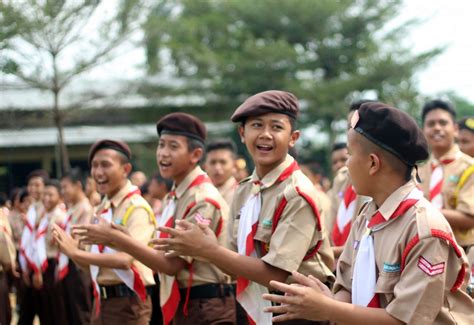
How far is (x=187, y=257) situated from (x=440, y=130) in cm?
243

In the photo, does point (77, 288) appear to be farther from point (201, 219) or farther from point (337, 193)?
point (201, 219)

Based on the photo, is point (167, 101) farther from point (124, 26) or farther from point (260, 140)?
point (260, 140)

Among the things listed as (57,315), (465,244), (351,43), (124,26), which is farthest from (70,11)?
(351,43)

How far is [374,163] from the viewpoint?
2.77m

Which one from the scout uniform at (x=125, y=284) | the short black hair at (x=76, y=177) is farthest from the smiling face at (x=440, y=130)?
the short black hair at (x=76, y=177)

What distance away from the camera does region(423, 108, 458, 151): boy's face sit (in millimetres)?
5723

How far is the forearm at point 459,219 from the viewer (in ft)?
16.6

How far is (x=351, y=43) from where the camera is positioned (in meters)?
20.4

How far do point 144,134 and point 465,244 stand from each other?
16.0 metres

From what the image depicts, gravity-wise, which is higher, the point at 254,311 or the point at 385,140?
the point at 385,140

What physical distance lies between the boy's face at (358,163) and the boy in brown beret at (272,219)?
2.88 feet

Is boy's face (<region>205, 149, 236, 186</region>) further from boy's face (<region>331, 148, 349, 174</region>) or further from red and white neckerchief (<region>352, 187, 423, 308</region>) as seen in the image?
red and white neckerchief (<region>352, 187, 423, 308</region>)

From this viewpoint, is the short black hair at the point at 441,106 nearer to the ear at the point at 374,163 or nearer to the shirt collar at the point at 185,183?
the shirt collar at the point at 185,183

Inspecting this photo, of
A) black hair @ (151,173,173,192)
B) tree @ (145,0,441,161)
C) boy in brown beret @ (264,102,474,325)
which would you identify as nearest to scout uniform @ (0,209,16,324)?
black hair @ (151,173,173,192)
